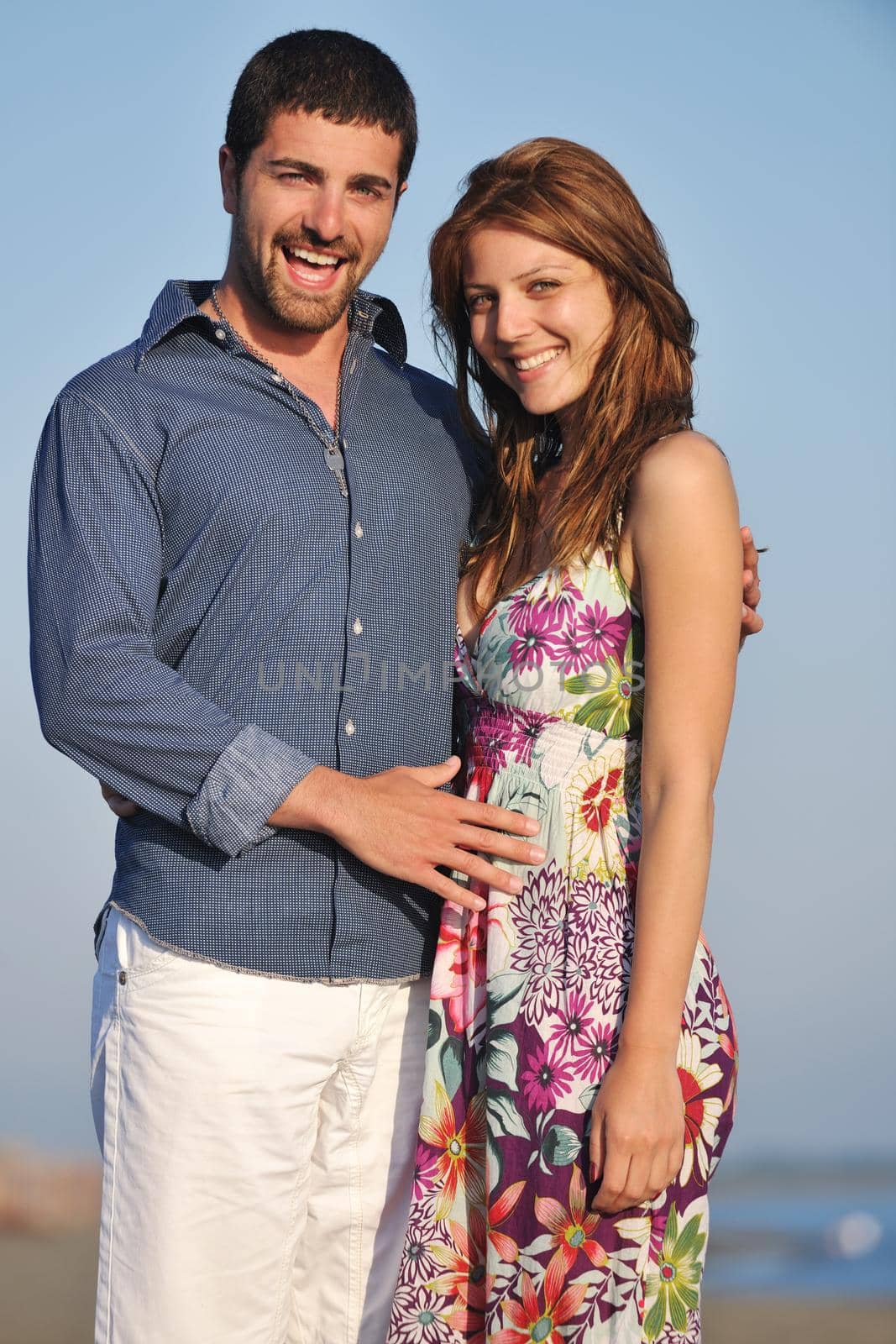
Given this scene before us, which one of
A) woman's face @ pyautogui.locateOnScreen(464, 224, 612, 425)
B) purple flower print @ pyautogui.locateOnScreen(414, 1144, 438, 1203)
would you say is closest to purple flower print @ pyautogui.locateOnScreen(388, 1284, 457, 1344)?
purple flower print @ pyautogui.locateOnScreen(414, 1144, 438, 1203)

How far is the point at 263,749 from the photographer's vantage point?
5.79ft

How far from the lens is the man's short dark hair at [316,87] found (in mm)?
1966

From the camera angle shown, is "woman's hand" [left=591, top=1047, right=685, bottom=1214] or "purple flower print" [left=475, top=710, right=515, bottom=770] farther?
"purple flower print" [left=475, top=710, right=515, bottom=770]

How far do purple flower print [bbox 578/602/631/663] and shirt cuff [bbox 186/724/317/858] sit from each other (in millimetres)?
413

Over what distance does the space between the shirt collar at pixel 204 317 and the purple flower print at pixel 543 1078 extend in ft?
3.53

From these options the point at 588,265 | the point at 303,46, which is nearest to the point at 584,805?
the point at 588,265

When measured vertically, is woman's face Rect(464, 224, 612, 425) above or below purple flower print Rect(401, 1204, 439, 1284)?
above

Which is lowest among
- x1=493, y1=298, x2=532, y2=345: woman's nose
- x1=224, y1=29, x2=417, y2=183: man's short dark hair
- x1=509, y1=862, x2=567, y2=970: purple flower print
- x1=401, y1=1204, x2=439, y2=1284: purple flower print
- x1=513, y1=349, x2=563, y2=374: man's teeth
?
x1=401, y1=1204, x2=439, y2=1284: purple flower print

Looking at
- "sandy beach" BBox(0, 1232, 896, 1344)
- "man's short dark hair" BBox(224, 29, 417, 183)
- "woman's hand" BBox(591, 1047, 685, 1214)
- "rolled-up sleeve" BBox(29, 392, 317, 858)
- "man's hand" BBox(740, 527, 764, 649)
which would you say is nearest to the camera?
"woman's hand" BBox(591, 1047, 685, 1214)

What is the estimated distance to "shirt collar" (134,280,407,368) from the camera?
6.38 ft

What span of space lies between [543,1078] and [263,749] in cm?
55

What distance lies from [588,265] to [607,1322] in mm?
1398

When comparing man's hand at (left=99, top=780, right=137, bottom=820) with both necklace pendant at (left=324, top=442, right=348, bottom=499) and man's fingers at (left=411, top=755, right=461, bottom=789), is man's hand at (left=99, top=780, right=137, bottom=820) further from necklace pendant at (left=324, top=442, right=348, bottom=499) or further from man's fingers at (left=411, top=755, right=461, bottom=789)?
necklace pendant at (left=324, top=442, right=348, bottom=499)

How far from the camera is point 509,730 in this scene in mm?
1896
